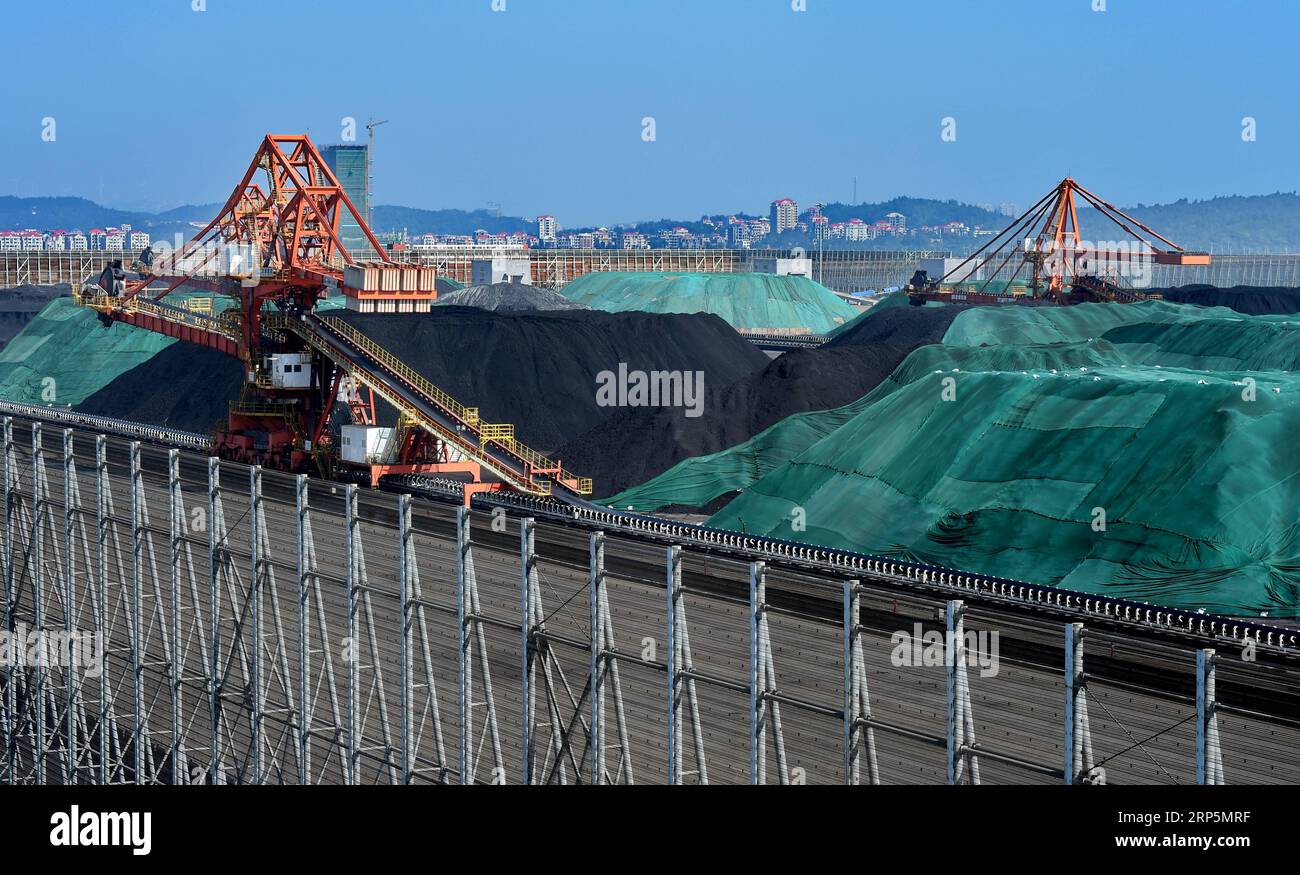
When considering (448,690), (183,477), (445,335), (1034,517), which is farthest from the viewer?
(445,335)

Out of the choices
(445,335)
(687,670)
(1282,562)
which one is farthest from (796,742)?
(445,335)

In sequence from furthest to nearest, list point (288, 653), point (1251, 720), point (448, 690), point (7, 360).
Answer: point (7, 360) → point (288, 653) → point (448, 690) → point (1251, 720)

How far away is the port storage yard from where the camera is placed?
24156 mm

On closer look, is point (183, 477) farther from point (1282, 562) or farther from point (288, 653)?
point (1282, 562)

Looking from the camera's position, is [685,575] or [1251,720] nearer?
[1251,720]

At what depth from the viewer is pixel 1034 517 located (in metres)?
59.2

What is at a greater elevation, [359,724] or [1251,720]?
[1251,720]

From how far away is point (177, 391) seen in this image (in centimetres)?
11400

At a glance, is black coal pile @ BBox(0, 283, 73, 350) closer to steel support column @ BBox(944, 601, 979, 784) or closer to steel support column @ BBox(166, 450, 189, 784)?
steel support column @ BBox(166, 450, 189, 784)

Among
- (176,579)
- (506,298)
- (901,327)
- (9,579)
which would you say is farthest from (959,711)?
(506,298)

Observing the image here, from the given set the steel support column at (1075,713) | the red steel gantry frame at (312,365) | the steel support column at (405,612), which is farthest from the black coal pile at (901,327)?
the steel support column at (1075,713)

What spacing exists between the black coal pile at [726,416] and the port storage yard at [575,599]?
0.28 metres

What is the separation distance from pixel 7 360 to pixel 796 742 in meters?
139

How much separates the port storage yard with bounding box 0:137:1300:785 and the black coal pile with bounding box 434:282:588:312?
5611 centimetres
